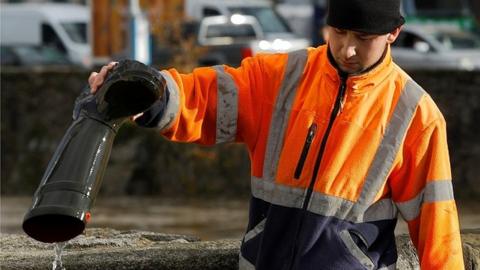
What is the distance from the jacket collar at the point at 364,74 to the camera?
3.58 metres

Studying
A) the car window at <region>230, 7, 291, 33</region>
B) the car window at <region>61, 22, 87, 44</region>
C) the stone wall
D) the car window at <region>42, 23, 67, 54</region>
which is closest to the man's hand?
the stone wall

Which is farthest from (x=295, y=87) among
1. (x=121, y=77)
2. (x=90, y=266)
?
(x=90, y=266)

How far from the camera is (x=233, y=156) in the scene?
43.1 ft

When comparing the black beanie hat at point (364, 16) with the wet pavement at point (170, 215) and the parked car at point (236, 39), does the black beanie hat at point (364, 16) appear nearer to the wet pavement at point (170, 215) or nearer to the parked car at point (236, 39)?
the wet pavement at point (170, 215)

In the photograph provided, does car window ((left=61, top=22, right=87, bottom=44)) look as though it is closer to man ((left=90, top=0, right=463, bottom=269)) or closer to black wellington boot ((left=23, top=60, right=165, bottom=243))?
Result: man ((left=90, top=0, right=463, bottom=269))

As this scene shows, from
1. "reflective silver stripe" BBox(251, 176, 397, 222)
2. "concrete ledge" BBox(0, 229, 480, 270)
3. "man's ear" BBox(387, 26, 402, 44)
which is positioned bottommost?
"concrete ledge" BBox(0, 229, 480, 270)

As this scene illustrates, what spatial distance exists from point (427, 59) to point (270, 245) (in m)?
22.7

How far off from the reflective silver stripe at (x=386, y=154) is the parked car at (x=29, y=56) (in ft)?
78.3

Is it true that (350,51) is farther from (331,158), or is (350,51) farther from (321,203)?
(321,203)

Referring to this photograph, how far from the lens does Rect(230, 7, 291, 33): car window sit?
28.1 meters

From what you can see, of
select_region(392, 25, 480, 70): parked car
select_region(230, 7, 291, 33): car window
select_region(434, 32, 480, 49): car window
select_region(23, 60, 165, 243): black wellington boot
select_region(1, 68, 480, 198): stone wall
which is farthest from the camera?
select_region(230, 7, 291, 33): car window

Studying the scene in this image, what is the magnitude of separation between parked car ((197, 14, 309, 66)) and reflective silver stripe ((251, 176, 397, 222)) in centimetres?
2053

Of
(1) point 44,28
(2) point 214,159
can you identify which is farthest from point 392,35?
(1) point 44,28

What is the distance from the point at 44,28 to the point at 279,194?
28.8 m
